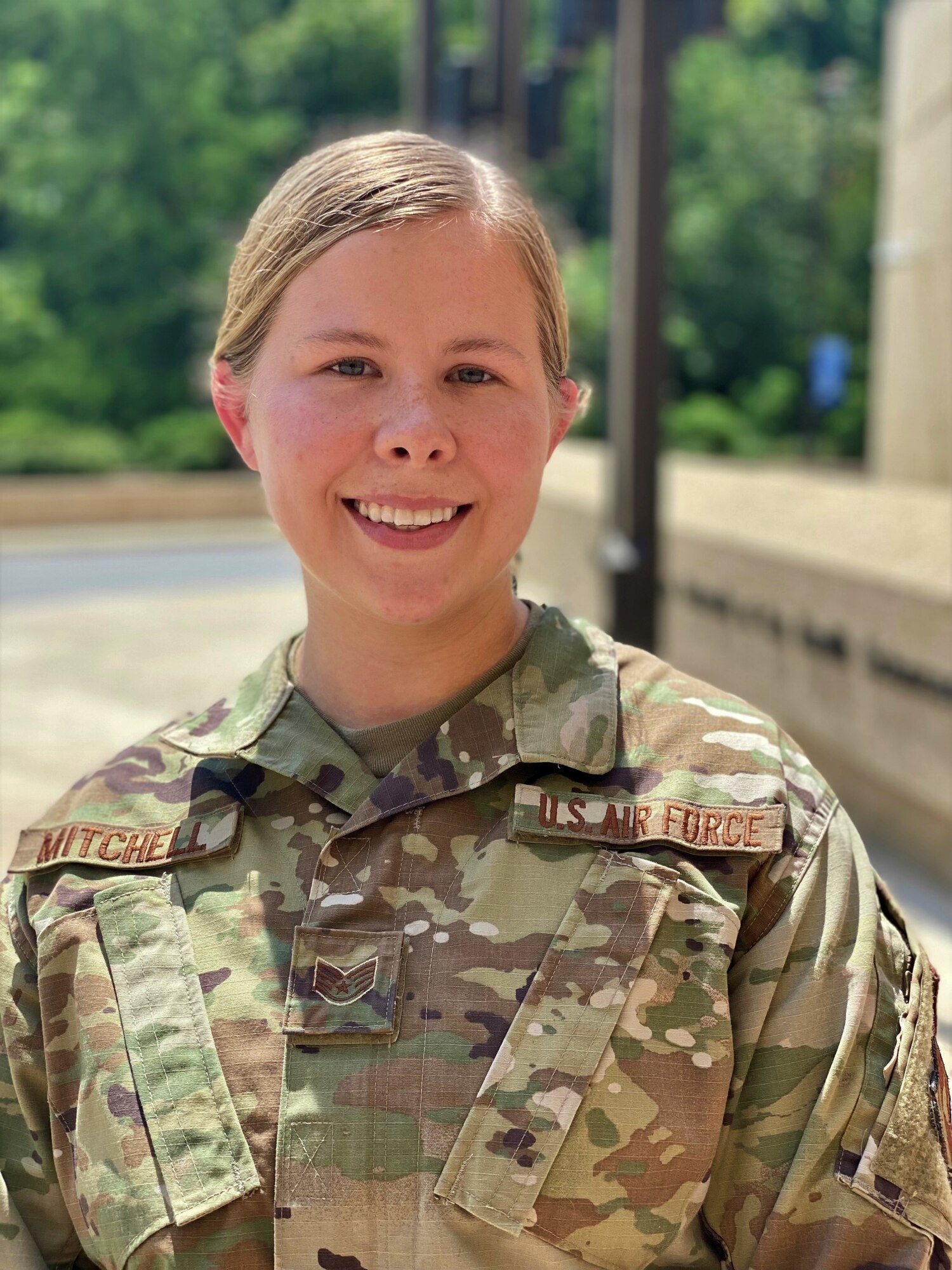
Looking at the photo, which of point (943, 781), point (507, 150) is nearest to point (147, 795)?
point (943, 781)

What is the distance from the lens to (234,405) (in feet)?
5.51

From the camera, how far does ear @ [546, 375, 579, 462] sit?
5.42ft

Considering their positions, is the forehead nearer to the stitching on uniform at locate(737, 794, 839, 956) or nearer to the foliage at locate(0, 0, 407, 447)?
the stitching on uniform at locate(737, 794, 839, 956)

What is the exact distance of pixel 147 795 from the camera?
1650 millimetres

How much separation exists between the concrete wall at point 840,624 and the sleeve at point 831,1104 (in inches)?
126

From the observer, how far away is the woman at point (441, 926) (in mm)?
1418

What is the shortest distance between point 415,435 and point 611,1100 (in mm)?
640

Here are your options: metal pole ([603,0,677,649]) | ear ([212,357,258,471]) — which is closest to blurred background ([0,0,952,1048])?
metal pole ([603,0,677,649])

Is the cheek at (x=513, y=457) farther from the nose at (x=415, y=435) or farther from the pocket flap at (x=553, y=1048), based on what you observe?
the pocket flap at (x=553, y=1048)

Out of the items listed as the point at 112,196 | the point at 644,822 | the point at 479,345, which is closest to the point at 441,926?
the point at 644,822

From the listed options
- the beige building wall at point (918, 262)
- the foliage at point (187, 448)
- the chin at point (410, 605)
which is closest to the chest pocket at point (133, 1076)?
the chin at point (410, 605)

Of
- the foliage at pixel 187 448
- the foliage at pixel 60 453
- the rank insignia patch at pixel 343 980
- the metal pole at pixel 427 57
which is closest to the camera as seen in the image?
the rank insignia patch at pixel 343 980

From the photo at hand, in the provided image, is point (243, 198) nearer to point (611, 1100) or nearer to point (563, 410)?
point (563, 410)

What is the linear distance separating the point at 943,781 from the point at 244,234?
345 cm
